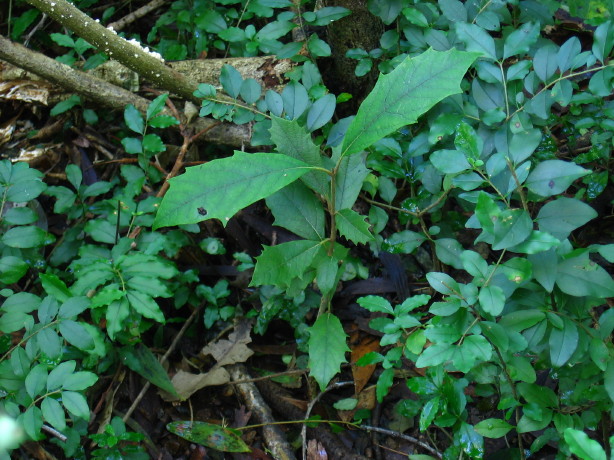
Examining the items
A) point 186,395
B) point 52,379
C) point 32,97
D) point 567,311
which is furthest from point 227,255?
point 567,311

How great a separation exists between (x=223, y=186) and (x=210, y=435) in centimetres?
120

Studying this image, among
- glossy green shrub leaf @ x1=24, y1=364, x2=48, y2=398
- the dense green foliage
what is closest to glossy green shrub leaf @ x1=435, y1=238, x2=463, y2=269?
the dense green foliage

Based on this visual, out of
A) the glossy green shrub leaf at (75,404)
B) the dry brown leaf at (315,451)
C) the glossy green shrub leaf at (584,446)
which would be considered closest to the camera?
the glossy green shrub leaf at (584,446)

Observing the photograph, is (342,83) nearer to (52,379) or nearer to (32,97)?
(32,97)

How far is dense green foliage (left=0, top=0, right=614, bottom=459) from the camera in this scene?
1669 millimetres

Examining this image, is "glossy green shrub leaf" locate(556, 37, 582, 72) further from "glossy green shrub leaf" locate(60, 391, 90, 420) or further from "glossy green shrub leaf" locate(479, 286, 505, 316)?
"glossy green shrub leaf" locate(60, 391, 90, 420)

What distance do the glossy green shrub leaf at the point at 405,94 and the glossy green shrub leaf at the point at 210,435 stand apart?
126 centimetres

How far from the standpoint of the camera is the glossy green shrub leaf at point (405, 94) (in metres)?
1.66

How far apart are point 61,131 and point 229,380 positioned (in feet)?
5.15

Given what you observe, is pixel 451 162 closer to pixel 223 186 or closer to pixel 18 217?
pixel 223 186

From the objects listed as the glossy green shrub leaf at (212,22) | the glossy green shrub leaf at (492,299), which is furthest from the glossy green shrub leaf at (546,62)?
the glossy green shrub leaf at (212,22)

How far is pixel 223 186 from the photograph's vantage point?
1.60 meters

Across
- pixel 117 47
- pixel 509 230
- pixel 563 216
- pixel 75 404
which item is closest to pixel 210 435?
pixel 75 404

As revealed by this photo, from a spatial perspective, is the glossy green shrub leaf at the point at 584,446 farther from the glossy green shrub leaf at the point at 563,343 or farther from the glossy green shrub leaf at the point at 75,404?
the glossy green shrub leaf at the point at 75,404
